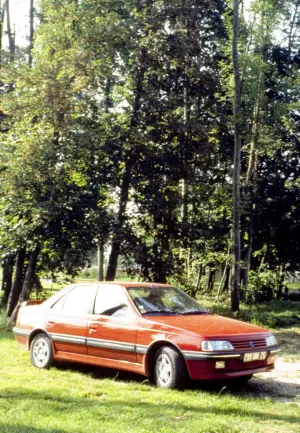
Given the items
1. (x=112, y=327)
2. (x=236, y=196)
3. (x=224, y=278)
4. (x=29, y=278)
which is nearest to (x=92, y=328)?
(x=112, y=327)

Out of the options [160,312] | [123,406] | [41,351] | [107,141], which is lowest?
[123,406]

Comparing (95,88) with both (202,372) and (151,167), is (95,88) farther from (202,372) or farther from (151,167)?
(202,372)

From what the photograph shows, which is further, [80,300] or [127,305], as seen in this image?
[80,300]

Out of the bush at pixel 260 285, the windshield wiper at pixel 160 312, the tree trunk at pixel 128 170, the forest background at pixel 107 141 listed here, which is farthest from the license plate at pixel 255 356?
the bush at pixel 260 285

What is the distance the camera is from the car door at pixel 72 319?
9.23 metres

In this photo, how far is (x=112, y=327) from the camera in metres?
8.78

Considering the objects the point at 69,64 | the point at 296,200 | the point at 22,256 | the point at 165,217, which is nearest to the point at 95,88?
the point at 69,64

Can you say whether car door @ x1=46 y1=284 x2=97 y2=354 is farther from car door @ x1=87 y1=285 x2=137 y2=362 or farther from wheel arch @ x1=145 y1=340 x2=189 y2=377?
wheel arch @ x1=145 y1=340 x2=189 y2=377

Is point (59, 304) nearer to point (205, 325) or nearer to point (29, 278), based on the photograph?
point (205, 325)

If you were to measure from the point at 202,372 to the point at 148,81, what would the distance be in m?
12.5

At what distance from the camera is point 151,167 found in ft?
57.3

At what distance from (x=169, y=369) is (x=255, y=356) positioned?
1.27 meters

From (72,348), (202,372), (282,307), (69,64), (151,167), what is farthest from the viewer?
(282,307)

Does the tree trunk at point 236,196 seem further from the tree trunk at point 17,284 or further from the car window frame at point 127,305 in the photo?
the car window frame at point 127,305
